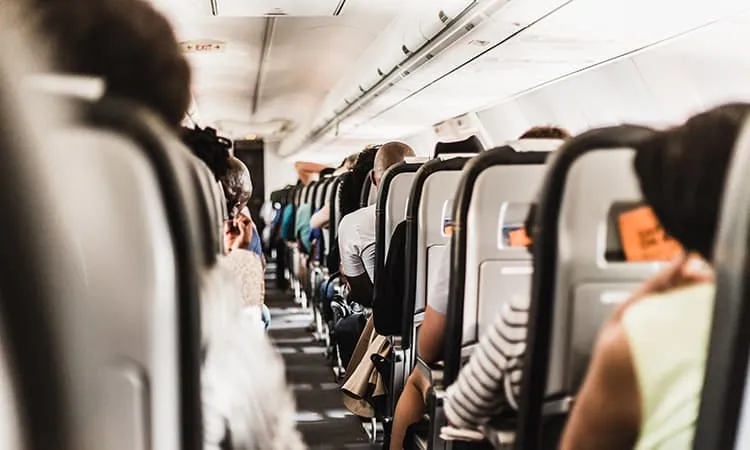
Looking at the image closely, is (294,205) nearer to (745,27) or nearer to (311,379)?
(311,379)

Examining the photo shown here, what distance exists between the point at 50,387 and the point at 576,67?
4.54 m

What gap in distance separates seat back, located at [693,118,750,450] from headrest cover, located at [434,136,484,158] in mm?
2163

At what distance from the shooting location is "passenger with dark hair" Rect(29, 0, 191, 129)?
1093 millimetres

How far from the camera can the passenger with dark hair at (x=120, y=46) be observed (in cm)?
109

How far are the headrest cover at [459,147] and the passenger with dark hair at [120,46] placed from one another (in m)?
2.42

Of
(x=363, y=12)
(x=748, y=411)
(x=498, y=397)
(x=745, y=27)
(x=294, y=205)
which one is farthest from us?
(x=294, y=205)

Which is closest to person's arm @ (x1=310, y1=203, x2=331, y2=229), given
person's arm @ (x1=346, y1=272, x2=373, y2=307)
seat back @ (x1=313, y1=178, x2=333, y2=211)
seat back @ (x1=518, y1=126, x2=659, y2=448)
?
seat back @ (x1=313, y1=178, x2=333, y2=211)

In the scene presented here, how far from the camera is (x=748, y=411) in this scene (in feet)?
4.90

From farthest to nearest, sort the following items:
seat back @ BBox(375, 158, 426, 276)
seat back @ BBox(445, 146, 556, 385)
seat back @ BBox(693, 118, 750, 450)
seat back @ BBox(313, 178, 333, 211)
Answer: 1. seat back @ BBox(313, 178, 333, 211)
2. seat back @ BBox(375, 158, 426, 276)
3. seat back @ BBox(445, 146, 556, 385)
4. seat back @ BBox(693, 118, 750, 450)

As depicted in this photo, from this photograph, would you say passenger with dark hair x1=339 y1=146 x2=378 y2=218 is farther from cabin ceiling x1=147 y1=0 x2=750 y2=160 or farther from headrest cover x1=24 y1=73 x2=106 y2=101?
headrest cover x1=24 y1=73 x2=106 y2=101

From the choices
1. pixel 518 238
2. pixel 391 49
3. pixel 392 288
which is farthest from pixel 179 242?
pixel 391 49

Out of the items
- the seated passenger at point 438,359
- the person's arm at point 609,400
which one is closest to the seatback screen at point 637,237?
the person's arm at point 609,400

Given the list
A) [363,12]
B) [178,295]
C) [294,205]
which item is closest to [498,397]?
[178,295]

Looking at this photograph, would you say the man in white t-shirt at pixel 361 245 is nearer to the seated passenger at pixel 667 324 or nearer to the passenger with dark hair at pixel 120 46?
the seated passenger at pixel 667 324
